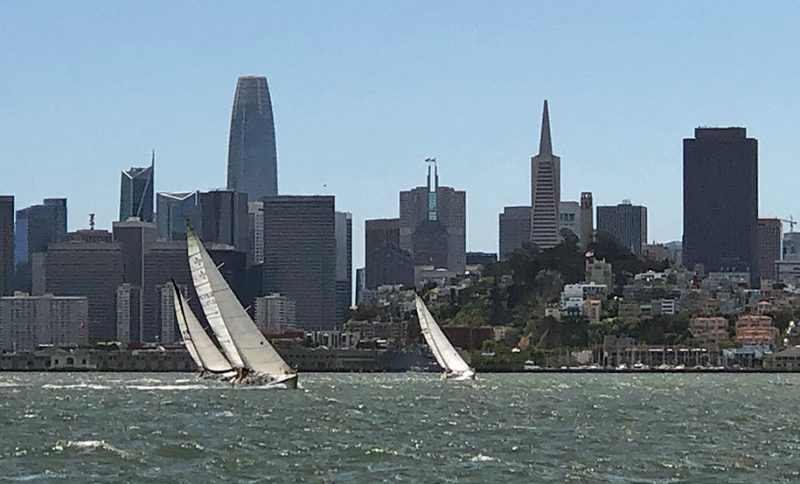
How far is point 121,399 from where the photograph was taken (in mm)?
124562

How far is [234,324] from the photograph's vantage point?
5094 inches

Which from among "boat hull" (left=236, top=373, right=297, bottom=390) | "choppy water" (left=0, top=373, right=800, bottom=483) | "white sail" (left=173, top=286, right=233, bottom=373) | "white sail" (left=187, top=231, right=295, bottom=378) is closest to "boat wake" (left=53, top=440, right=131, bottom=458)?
"choppy water" (left=0, top=373, right=800, bottom=483)

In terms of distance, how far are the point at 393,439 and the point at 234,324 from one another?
52567 millimetres

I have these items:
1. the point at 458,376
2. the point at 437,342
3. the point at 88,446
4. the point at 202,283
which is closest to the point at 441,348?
the point at 437,342

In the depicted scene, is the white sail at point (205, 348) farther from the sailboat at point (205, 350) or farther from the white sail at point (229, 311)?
the white sail at point (229, 311)

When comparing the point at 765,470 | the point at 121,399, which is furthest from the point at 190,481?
the point at 121,399

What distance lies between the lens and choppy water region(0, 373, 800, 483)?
62562 millimetres

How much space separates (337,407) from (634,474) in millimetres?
49493

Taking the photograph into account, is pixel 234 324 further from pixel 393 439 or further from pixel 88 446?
pixel 88 446

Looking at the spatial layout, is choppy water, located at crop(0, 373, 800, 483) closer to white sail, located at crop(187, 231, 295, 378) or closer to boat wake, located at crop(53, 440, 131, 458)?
boat wake, located at crop(53, 440, 131, 458)

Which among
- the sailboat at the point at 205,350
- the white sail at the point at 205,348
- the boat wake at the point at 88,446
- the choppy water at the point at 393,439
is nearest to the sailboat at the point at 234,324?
the choppy water at the point at 393,439

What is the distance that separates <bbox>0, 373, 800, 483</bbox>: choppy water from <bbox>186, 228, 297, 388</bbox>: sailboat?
20.2ft

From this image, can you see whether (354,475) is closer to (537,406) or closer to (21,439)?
(21,439)

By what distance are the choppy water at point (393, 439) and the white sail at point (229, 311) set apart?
5993 mm
